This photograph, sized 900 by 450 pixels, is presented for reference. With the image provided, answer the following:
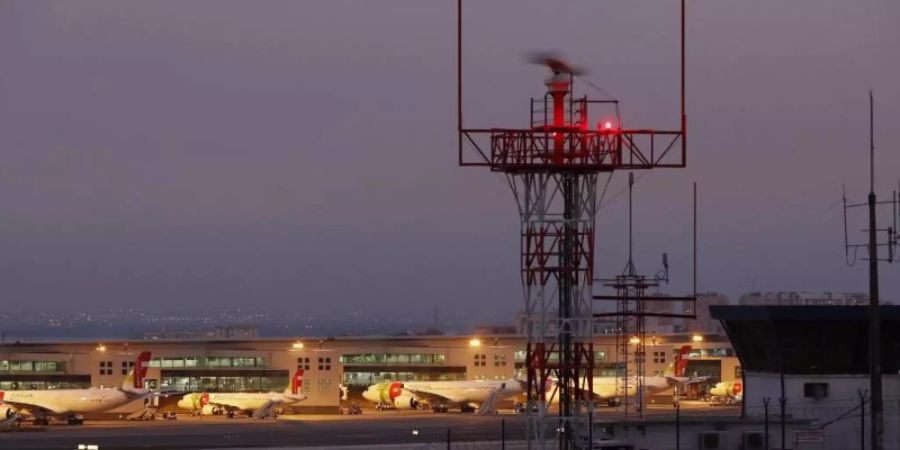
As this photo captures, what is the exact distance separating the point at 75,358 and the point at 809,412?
92778mm

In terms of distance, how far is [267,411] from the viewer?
11931 cm

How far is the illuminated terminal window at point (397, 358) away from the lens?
142m

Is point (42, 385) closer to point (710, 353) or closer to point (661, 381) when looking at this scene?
point (661, 381)

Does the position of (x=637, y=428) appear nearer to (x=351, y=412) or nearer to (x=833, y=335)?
(x=833, y=335)

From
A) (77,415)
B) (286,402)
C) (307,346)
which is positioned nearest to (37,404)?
(77,415)

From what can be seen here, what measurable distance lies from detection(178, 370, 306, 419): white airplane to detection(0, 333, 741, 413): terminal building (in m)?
4.95

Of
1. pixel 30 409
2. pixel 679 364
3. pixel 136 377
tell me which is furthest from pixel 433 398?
pixel 30 409

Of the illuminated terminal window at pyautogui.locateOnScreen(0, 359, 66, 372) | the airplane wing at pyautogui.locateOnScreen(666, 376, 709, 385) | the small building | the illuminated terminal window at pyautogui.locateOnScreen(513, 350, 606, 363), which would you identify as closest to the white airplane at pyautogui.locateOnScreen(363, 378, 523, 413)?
the illuminated terminal window at pyautogui.locateOnScreen(513, 350, 606, 363)

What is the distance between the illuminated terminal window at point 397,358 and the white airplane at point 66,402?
2953 cm

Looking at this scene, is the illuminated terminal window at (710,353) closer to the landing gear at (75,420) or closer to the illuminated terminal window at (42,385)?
the illuminated terminal window at (42,385)

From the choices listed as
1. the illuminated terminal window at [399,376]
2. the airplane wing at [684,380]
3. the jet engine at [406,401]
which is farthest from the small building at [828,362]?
the illuminated terminal window at [399,376]

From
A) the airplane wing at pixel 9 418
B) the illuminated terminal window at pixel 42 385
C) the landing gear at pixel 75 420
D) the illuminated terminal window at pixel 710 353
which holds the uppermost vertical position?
the illuminated terminal window at pixel 710 353

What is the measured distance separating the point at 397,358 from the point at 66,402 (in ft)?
127

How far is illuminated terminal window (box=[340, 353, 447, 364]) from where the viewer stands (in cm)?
14188
